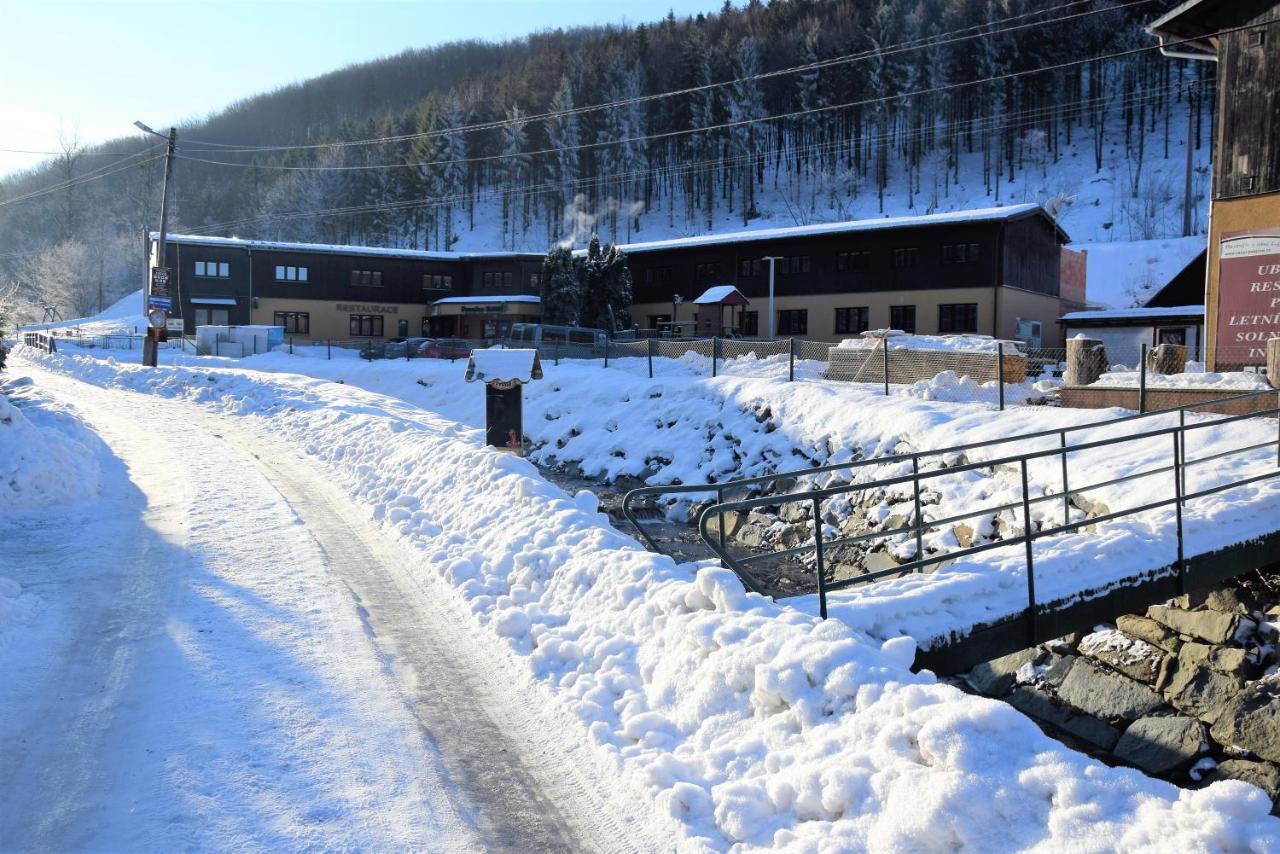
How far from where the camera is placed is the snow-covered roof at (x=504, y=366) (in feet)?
91.5

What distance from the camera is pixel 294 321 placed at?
56219 mm

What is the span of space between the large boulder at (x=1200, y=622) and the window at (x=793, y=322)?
3677cm

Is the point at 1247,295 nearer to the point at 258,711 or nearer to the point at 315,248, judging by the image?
the point at 258,711

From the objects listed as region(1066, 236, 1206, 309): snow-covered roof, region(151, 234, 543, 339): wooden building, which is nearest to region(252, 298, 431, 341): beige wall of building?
region(151, 234, 543, 339): wooden building

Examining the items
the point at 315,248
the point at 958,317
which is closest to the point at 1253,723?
the point at 958,317

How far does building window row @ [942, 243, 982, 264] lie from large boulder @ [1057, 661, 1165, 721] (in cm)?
3374

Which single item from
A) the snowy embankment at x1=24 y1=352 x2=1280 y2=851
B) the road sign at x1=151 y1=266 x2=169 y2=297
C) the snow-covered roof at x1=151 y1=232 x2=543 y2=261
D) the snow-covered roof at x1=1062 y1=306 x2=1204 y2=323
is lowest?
the snowy embankment at x1=24 y1=352 x2=1280 y2=851

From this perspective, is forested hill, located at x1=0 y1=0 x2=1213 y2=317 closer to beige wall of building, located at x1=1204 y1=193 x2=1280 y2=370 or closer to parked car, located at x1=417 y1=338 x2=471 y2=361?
parked car, located at x1=417 y1=338 x2=471 y2=361

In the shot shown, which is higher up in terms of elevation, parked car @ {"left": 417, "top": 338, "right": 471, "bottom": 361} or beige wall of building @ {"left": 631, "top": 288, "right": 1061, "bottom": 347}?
beige wall of building @ {"left": 631, "top": 288, "right": 1061, "bottom": 347}

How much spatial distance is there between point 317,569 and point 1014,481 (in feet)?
33.1

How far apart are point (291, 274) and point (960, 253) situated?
40.8 m

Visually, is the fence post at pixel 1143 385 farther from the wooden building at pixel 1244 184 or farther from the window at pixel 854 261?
the window at pixel 854 261

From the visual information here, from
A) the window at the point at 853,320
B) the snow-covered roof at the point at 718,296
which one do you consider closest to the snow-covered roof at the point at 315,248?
the snow-covered roof at the point at 718,296

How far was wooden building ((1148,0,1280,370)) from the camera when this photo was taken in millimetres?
17125
